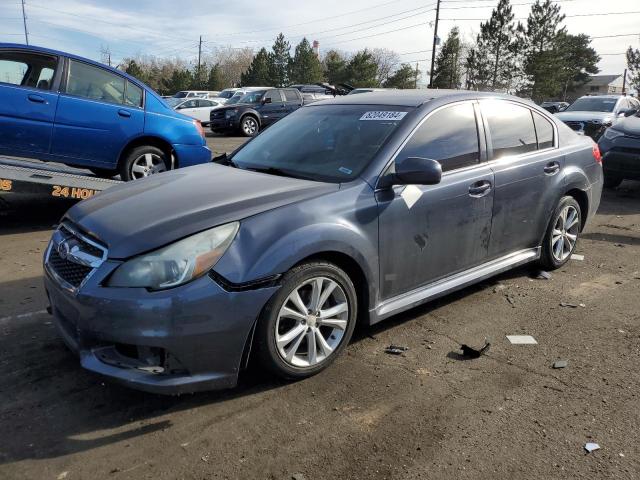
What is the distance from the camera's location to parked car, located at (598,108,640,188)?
8.81 meters

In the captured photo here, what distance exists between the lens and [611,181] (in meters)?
9.74

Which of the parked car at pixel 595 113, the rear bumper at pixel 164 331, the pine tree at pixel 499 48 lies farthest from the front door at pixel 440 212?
the pine tree at pixel 499 48

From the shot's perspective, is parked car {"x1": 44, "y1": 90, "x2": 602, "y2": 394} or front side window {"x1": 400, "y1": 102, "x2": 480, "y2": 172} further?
front side window {"x1": 400, "y1": 102, "x2": 480, "y2": 172}

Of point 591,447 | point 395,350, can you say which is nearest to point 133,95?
point 395,350

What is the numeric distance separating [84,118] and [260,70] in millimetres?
61956

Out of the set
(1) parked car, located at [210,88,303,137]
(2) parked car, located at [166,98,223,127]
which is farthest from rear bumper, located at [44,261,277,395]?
(2) parked car, located at [166,98,223,127]

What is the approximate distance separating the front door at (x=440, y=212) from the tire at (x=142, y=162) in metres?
4.25

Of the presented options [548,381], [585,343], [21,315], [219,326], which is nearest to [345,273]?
[219,326]

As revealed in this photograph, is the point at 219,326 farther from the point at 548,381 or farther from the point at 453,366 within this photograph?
the point at 548,381

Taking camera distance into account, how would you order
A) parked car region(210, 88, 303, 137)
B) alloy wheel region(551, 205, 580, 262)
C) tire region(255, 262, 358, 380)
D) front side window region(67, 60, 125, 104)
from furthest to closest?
1. parked car region(210, 88, 303, 137)
2. front side window region(67, 60, 125, 104)
3. alloy wheel region(551, 205, 580, 262)
4. tire region(255, 262, 358, 380)

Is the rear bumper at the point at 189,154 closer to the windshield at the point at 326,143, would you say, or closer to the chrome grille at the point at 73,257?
the windshield at the point at 326,143

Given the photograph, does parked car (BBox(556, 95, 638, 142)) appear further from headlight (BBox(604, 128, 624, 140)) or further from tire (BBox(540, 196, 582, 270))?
tire (BBox(540, 196, 582, 270))

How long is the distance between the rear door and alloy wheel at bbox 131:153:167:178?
14.8 feet

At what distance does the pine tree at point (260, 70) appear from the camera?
6522 centimetres
